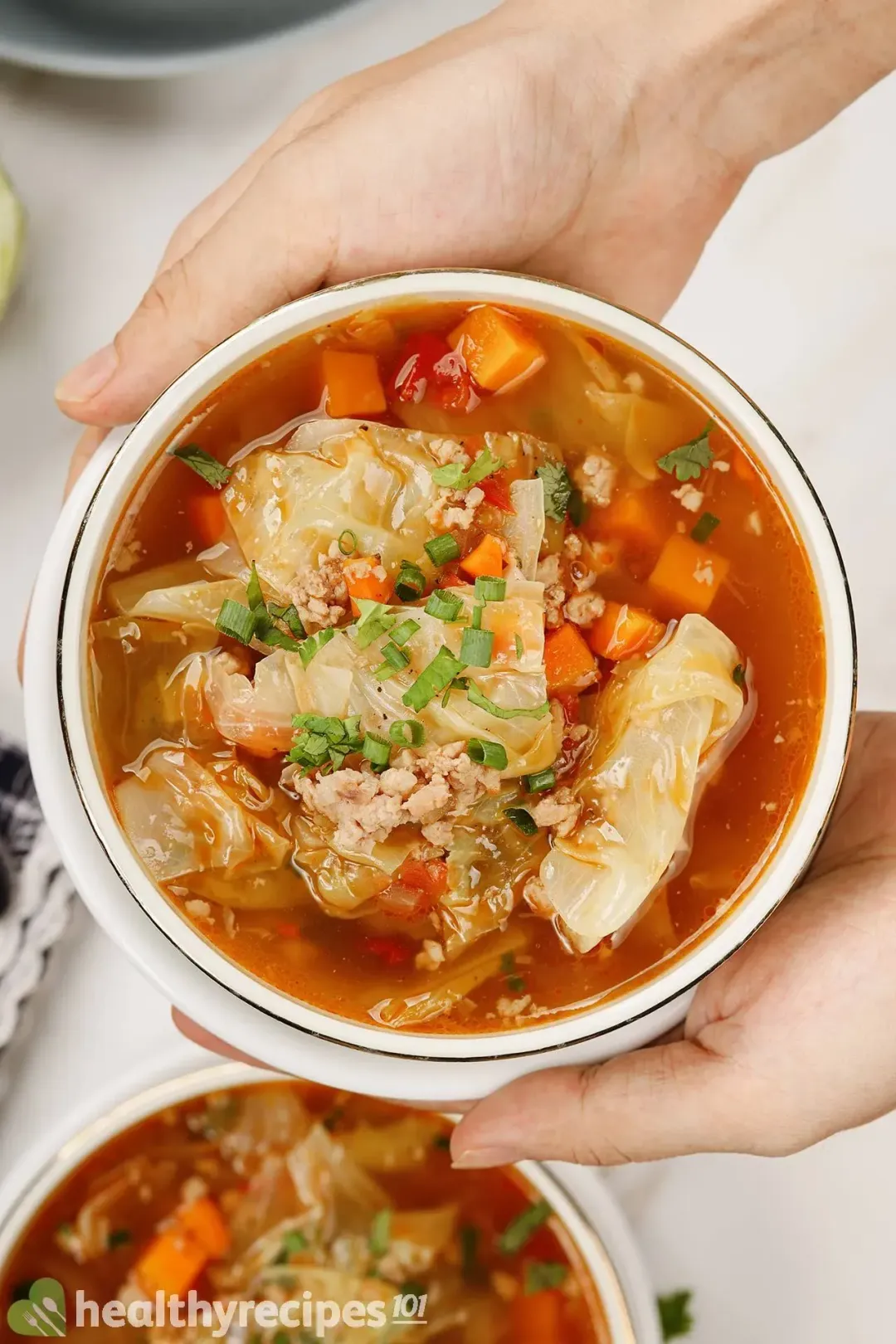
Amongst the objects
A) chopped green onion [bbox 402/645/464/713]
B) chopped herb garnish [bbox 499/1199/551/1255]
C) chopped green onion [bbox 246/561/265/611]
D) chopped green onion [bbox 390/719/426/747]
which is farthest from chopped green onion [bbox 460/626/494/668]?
chopped herb garnish [bbox 499/1199/551/1255]

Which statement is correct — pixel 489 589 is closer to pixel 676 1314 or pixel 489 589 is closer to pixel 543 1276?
pixel 543 1276

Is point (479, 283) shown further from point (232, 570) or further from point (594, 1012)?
point (594, 1012)

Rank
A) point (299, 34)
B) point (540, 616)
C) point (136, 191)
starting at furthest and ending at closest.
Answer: point (136, 191) < point (299, 34) < point (540, 616)

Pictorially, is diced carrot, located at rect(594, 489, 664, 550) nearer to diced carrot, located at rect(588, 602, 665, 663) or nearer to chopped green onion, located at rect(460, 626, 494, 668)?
diced carrot, located at rect(588, 602, 665, 663)

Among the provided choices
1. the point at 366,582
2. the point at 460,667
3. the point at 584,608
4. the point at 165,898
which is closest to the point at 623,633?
the point at 584,608

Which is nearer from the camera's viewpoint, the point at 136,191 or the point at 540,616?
the point at 540,616

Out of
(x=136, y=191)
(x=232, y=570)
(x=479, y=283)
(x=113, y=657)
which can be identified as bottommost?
(x=113, y=657)

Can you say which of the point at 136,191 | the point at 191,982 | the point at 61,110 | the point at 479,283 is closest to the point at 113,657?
the point at 191,982
